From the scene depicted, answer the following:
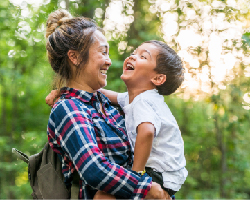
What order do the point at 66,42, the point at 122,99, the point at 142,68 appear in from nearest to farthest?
the point at 66,42, the point at 142,68, the point at 122,99

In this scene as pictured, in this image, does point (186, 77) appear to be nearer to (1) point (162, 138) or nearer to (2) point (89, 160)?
(1) point (162, 138)

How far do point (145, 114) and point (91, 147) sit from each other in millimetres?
346

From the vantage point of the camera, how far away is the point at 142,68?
1.58 m

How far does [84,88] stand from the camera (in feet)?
5.00

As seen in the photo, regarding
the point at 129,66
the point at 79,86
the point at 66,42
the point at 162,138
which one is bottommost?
the point at 162,138

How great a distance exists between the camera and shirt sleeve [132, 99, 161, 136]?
133cm

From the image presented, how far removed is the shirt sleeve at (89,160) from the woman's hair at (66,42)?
35 cm

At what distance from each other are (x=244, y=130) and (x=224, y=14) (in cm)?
194

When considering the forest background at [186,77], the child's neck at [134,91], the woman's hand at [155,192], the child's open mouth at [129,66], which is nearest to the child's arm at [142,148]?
the woman's hand at [155,192]

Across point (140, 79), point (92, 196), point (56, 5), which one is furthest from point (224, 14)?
point (92, 196)

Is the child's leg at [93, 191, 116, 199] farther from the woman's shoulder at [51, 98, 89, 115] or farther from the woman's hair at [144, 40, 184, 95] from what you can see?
the woman's hair at [144, 40, 184, 95]

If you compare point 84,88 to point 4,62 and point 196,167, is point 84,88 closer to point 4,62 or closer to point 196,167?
point 4,62

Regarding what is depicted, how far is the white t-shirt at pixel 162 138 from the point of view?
140 cm

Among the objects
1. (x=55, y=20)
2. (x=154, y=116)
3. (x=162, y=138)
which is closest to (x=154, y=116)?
(x=154, y=116)
